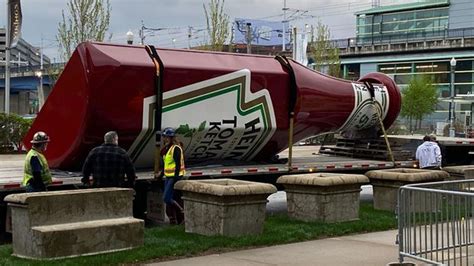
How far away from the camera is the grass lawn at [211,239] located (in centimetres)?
842

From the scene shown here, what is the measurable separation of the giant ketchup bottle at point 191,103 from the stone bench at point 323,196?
1.92m

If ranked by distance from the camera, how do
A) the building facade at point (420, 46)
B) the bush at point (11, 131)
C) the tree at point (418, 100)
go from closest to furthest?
the bush at point (11, 131)
the tree at point (418, 100)
the building facade at point (420, 46)

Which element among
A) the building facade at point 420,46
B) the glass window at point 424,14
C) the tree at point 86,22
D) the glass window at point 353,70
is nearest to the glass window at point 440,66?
the building facade at point 420,46

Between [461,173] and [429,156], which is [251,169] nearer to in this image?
[429,156]

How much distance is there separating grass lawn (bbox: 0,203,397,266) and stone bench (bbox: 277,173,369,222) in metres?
0.19

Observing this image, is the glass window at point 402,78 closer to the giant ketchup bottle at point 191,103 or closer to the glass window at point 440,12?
the glass window at point 440,12

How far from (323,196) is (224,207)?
7.89ft

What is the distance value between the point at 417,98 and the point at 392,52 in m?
17.9

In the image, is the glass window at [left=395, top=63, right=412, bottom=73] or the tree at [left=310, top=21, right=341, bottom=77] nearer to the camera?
the tree at [left=310, top=21, right=341, bottom=77]

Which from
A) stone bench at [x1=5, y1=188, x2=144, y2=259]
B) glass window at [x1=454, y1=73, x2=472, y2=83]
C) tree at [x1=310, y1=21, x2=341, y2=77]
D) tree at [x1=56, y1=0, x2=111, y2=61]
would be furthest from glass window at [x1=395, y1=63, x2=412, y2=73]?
stone bench at [x1=5, y1=188, x2=144, y2=259]

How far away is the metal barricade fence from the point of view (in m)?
7.78

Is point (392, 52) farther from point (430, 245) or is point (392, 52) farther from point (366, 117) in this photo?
point (430, 245)

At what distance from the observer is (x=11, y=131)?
82.9 ft

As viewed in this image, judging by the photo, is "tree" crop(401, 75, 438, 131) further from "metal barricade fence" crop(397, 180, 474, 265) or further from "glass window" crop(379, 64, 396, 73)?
"metal barricade fence" crop(397, 180, 474, 265)
